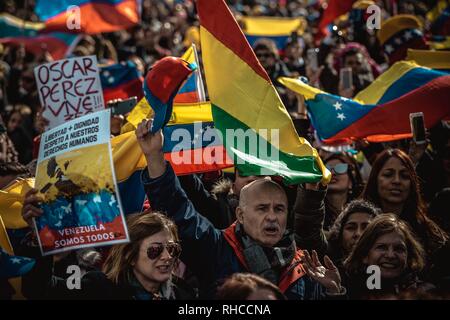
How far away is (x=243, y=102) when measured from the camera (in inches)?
195

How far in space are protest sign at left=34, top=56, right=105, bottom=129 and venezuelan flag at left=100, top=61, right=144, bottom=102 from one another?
1.16 meters

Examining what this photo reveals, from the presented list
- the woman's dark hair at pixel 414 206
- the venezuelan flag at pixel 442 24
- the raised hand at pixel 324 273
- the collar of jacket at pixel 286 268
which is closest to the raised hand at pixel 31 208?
the collar of jacket at pixel 286 268

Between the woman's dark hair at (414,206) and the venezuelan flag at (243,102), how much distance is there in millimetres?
1156

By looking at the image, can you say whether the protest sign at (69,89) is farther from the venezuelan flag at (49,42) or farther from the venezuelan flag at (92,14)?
the venezuelan flag at (49,42)

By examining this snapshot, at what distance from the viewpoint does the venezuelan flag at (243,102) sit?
471 cm

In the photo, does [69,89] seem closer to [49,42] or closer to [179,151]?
[179,151]

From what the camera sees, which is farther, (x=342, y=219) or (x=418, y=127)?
(x=418, y=127)

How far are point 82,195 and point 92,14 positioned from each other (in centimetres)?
616

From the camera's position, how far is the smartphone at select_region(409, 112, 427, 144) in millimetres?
6094

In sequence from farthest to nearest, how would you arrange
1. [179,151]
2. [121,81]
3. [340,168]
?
[121,81], [340,168], [179,151]

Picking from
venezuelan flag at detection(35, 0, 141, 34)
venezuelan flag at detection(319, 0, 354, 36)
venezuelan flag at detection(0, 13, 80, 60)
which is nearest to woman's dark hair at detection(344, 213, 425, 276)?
venezuelan flag at detection(319, 0, 354, 36)

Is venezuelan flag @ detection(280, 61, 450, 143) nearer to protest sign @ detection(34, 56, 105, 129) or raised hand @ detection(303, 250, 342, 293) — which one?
protest sign @ detection(34, 56, 105, 129)

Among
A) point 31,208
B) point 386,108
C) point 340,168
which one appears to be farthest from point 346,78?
point 31,208
